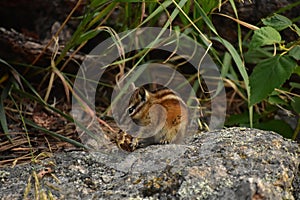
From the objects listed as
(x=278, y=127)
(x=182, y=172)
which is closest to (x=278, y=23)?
(x=278, y=127)

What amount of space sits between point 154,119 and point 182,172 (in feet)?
2.50

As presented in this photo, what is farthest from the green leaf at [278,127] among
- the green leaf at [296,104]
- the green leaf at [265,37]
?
the green leaf at [265,37]

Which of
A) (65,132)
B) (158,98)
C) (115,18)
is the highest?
(115,18)

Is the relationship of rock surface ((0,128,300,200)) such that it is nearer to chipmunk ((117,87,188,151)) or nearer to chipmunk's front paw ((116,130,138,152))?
chipmunk's front paw ((116,130,138,152))

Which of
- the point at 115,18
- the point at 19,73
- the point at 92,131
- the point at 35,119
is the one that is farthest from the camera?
the point at 115,18

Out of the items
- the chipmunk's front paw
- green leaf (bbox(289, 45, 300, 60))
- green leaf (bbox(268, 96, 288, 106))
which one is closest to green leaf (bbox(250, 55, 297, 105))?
green leaf (bbox(289, 45, 300, 60))

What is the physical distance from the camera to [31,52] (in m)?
3.27

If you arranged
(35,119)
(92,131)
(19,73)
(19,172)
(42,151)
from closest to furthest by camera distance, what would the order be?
1. (19,172)
2. (42,151)
3. (92,131)
4. (35,119)
5. (19,73)

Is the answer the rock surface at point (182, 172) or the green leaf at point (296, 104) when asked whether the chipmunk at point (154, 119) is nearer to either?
the rock surface at point (182, 172)

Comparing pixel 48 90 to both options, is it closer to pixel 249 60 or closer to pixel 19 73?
pixel 19 73

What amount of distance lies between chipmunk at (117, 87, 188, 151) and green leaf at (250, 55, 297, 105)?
49 centimetres

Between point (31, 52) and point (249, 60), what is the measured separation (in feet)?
4.61

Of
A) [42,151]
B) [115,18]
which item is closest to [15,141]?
[42,151]

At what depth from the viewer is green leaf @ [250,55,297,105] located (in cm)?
229
